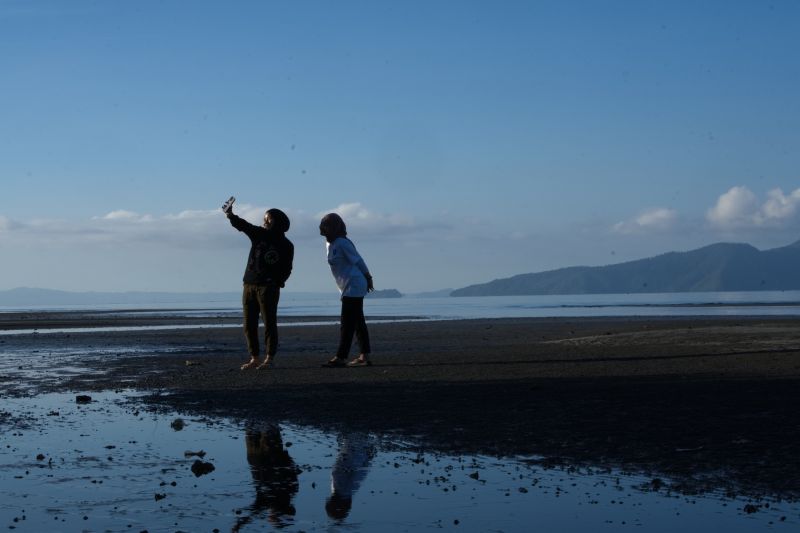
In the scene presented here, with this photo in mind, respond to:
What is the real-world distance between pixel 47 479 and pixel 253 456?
1374 mm

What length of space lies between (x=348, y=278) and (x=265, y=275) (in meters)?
1.29

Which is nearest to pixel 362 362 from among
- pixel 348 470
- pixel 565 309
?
pixel 348 470

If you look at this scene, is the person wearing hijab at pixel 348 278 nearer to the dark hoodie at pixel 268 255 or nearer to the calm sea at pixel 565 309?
the dark hoodie at pixel 268 255

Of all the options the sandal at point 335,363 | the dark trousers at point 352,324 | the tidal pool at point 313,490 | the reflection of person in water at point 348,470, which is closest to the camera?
the tidal pool at point 313,490

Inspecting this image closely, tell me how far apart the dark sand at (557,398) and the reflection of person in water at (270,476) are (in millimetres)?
868

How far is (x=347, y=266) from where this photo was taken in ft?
48.0

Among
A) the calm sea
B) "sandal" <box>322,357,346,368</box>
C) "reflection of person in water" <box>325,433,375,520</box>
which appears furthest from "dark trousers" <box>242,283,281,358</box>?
the calm sea

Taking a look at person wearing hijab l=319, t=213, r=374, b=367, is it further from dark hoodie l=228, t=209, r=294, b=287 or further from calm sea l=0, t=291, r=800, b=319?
calm sea l=0, t=291, r=800, b=319

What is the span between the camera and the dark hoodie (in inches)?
553

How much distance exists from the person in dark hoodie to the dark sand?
562 millimetres

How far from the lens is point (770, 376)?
36.8 feet

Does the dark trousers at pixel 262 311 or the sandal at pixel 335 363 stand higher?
the dark trousers at pixel 262 311

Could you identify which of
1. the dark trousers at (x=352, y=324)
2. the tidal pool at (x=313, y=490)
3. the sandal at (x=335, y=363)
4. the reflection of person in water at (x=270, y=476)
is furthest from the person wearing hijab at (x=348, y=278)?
the tidal pool at (x=313, y=490)

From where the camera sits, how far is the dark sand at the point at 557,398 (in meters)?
6.38
